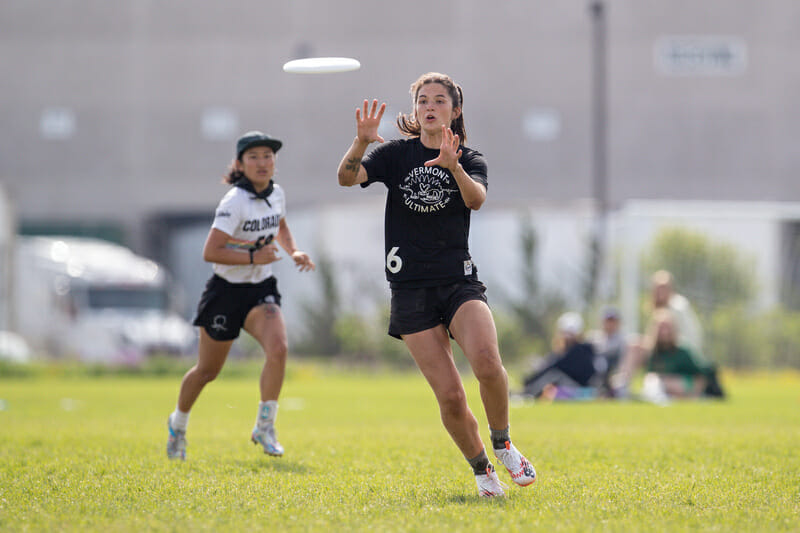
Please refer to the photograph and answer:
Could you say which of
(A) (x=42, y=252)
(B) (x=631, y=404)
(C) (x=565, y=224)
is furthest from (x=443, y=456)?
(A) (x=42, y=252)

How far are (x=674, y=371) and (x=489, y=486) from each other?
1075cm

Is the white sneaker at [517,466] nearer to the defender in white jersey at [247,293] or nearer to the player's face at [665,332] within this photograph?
the defender in white jersey at [247,293]

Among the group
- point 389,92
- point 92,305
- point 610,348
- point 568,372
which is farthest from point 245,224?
point 389,92

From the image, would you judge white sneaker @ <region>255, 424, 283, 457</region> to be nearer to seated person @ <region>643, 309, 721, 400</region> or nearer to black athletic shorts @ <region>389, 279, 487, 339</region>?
black athletic shorts @ <region>389, 279, 487, 339</region>

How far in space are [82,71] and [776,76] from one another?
1054 inches

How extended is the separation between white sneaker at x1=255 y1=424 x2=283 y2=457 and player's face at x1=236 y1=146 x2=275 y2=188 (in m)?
1.72

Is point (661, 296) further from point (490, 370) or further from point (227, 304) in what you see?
point (490, 370)

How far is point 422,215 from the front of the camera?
5.97 m

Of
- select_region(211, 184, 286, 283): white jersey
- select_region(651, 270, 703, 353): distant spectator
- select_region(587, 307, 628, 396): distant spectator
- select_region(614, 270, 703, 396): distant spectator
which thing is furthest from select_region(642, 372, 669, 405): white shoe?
select_region(211, 184, 286, 283): white jersey

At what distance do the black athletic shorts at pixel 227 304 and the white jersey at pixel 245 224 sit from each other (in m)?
0.06

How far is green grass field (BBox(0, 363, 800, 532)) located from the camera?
194 inches

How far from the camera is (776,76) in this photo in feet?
138

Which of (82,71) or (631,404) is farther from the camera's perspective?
(82,71)

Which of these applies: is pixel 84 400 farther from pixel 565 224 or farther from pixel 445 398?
pixel 565 224
